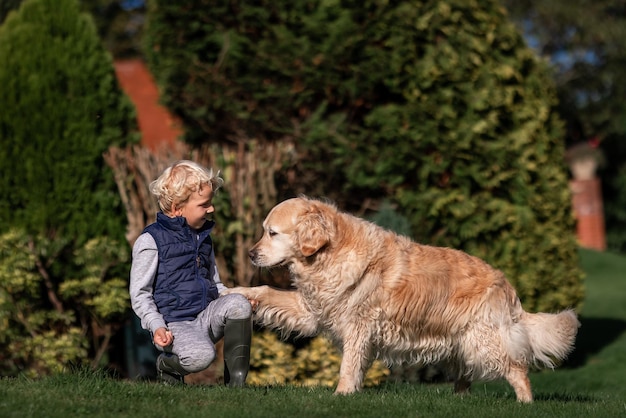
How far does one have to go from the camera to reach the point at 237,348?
550 centimetres

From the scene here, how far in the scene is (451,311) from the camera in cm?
601

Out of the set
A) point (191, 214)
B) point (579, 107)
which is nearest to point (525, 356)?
point (191, 214)

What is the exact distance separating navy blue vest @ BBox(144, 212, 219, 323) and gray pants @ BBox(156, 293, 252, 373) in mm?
74

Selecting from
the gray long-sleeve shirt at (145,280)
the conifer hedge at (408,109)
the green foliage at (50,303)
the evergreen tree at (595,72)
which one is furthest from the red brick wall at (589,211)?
the gray long-sleeve shirt at (145,280)

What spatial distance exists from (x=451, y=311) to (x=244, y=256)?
95.2 inches

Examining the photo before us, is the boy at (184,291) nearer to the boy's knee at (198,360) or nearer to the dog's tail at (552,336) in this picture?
the boy's knee at (198,360)

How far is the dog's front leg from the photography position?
18.6 ft

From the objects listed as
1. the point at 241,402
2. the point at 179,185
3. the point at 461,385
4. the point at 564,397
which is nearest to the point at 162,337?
the point at 241,402

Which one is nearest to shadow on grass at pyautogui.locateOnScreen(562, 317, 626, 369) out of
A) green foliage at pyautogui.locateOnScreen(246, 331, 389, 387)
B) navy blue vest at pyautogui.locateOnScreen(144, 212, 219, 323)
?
green foliage at pyautogui.locateOnScreen(246, 331, 389, 387)

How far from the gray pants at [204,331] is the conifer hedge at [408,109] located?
3.17m

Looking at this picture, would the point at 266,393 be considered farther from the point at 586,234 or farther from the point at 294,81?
the point at 586,234

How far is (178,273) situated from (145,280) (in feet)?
0.70

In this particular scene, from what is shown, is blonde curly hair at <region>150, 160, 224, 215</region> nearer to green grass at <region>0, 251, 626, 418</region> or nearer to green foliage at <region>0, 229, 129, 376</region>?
green grass at <region>0, 251, 626, 418</region>

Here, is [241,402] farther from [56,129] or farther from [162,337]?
[56,129]
